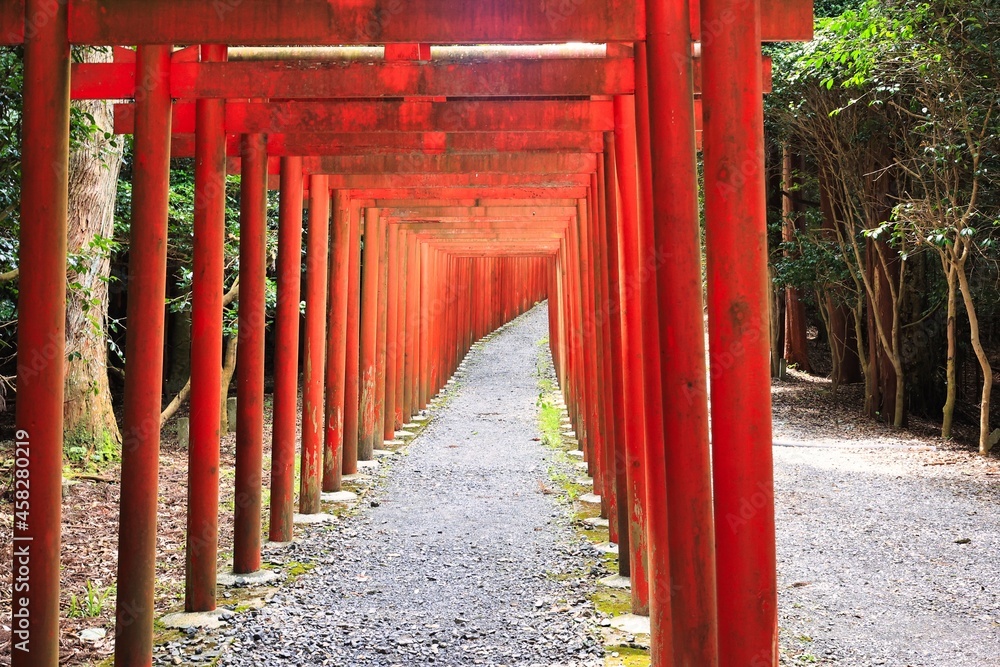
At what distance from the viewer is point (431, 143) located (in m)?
6.90

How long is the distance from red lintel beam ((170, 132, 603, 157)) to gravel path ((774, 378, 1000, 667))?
361cm

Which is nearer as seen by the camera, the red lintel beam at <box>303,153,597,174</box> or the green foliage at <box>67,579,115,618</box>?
the green foliage at <box>67,579,115,618</box>

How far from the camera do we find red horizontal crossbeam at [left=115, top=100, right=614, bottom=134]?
5926 mm

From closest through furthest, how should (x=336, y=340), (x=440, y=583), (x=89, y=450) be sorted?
(x=440, y=583)
(x=336, y=340)
(x=89, y=450)

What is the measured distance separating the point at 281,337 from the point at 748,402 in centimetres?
472

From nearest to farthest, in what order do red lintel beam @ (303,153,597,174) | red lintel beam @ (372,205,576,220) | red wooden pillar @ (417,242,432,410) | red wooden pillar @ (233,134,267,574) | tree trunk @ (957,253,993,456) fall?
red wooden pillar @ (233,134,267,574), red lintel beam @ (303,153,597,174), red lintel beam @ (372,205,576,220), tree trunk @ (957,253,993,456), red wooden pillar @ (417,242,432,410)

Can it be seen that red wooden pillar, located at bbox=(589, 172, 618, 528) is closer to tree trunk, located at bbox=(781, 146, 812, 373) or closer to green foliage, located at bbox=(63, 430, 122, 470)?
green foliage, located at bbox=(63, 430, 122, 470)

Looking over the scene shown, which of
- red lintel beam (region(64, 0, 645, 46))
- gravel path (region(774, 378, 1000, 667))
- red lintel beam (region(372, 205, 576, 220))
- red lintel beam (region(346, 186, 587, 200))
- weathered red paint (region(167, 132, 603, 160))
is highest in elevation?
red lintel beam (region(372, 205, 576, 220))

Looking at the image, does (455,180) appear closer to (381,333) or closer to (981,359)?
(381,333)

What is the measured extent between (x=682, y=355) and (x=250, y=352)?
3609 millimetres

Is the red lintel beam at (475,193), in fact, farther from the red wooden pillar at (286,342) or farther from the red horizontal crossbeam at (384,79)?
the red horizontal crossbeam at (384,79)

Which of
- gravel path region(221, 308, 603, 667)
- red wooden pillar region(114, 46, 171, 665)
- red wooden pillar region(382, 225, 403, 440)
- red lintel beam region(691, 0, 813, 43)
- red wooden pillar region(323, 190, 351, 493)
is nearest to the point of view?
red lintel beam region(691, 0, 813, 43)

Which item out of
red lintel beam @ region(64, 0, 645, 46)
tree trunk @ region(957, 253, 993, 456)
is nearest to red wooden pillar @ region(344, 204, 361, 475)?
red lintel beam @ region(64, 0, 645, 46)

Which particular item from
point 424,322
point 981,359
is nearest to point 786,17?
point 981,359
